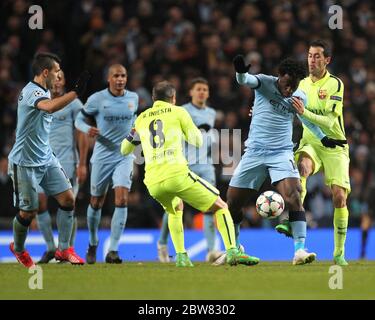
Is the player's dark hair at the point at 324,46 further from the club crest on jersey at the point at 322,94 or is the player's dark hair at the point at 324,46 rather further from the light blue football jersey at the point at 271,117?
the light blue football jersey at the point at 271,117

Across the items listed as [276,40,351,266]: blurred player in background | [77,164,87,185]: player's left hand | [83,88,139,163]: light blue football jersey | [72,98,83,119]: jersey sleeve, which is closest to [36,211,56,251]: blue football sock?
[77,164,87,185]: player's left hand

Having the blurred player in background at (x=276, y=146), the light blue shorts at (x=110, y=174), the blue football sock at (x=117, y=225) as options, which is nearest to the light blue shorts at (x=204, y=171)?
the light blue shorts at (x=110, y=174)

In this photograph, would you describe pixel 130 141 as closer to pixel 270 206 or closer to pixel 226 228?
pixel 226 228

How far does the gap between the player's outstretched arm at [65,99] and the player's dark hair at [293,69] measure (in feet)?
7.06

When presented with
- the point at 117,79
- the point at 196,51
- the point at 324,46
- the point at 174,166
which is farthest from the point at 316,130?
the point at 196,51

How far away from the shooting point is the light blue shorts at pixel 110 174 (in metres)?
12.0

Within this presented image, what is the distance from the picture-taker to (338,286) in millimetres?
8438

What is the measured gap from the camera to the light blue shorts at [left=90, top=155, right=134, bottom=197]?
39.5 ft

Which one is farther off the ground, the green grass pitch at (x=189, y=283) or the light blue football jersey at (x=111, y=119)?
the light blue football jersey at (x=111, y=119)

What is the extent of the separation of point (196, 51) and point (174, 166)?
8181mm

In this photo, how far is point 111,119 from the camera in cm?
1222

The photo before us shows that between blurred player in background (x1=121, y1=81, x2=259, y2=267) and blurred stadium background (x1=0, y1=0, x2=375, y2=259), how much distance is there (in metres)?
5.19

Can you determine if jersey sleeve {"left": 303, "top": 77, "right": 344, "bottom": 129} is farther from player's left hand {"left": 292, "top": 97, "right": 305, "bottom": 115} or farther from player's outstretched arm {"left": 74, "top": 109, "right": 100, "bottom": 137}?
player's outstretched arm {"left": 74, "top": 109, "right": 100, "bottom": 137}
